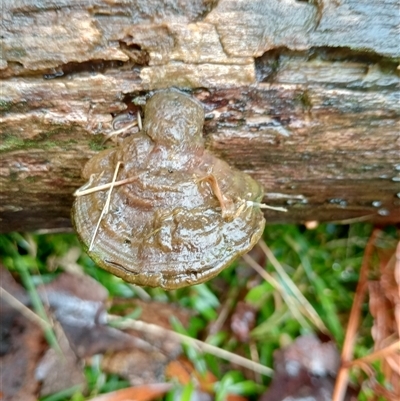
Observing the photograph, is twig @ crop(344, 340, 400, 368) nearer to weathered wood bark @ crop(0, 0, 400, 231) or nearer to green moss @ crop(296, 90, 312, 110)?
weathered wood bark @ crop(0, 0, 400, 231)

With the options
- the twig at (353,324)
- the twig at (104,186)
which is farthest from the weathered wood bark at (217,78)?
the twig at (353,324)

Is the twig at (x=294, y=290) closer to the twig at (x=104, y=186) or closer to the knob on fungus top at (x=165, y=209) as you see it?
the knob on fungus top at (x=165, y=209)

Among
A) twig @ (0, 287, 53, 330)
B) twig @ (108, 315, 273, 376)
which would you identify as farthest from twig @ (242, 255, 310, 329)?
twig @ (0, 287, 53, 330)

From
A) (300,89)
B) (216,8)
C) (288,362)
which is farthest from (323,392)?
(216,8)

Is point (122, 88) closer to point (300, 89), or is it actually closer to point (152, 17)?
point (152, 17)

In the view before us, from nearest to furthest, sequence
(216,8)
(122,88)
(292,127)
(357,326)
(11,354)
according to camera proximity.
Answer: (216,8), (122,88), (292,127), (11,354), (357,326)

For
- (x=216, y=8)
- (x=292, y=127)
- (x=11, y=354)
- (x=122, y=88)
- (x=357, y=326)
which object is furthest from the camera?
(x=357, y=326)

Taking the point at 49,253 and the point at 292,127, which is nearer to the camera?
the point at 292,127
